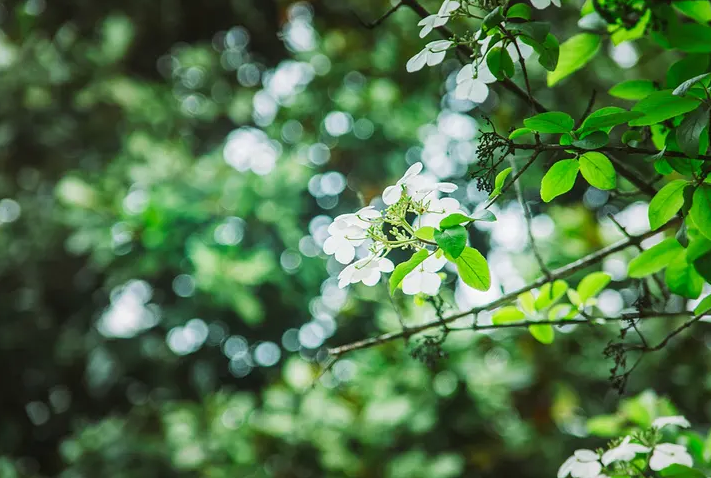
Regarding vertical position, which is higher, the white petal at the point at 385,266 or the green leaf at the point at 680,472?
the white petal at the point at 385,266

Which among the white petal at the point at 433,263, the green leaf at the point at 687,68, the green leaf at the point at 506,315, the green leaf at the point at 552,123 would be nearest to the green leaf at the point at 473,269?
the white petal at the point at 433,263

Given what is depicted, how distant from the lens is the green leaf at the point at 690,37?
643 millimetres

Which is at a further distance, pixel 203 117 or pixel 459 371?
pixel 203 117

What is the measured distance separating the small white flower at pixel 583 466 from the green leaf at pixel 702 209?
30cm

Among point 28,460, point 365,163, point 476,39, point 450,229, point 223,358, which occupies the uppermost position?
point 476,39

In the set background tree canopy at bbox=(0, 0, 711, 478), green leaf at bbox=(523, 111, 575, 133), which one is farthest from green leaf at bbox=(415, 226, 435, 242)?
background tree canopy at bbox=(0, 0, 711, 478)

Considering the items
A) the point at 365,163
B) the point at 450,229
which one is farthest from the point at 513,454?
the point at 450,229

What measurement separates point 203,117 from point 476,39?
2415 millimetres

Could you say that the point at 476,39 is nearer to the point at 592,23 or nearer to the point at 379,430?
the point at 592,23

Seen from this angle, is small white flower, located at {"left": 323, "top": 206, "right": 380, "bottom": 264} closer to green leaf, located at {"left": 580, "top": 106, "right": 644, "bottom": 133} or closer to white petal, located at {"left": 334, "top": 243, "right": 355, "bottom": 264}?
white petal, located at {"left": 334, "top": 243, "right": 355, "bottom": 264}

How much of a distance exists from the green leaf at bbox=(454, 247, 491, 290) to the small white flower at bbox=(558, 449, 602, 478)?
0.29 m

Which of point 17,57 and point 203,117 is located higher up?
point 17,57

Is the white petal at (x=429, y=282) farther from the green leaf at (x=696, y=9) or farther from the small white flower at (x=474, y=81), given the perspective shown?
the green leaf at (x=696, y=9)

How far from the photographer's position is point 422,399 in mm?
1740
